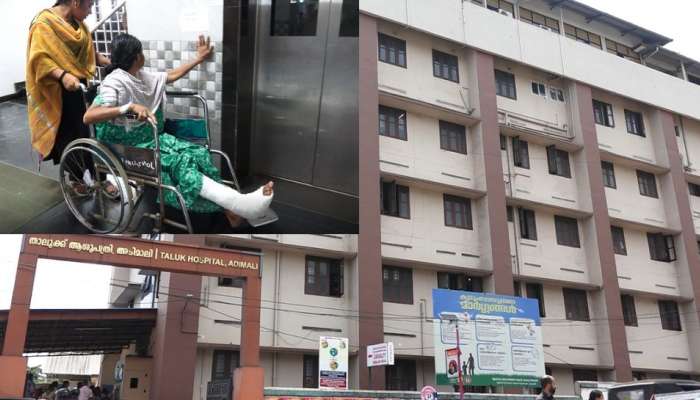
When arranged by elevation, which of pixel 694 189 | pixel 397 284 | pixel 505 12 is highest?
pixel 505 12

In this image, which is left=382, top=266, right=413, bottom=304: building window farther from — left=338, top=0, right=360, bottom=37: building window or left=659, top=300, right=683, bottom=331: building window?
left=338, top=0, right=360, bottom=37: building window

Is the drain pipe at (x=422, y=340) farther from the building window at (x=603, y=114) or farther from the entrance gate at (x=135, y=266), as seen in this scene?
the building window at (x=603, y=114)

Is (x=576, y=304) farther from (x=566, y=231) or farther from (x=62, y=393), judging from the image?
(x=62, y=393)

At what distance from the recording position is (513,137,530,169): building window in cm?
1794

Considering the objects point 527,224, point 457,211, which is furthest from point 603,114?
point 457,211

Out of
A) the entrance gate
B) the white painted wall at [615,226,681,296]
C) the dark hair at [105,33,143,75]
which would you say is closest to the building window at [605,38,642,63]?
the white painted wall at [615,226,681,296]

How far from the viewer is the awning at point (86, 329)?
40.7ft

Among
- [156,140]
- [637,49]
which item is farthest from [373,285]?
[637,49]

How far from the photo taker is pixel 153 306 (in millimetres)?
14508

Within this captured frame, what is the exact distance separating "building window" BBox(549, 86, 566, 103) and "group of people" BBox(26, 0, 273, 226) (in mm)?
15106

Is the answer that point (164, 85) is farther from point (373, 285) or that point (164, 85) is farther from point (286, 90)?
point (373, 285)

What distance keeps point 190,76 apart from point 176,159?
2.58 ft

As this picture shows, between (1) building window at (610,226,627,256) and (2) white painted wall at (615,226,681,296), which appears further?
(1) building window at (610,226,627,256)

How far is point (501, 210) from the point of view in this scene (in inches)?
656
